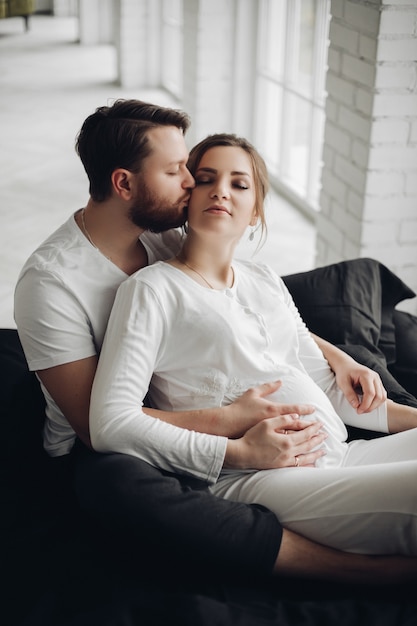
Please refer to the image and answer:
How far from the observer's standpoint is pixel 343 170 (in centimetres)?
359

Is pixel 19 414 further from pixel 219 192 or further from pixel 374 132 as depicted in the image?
pixel 374 132

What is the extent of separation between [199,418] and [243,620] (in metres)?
0.44

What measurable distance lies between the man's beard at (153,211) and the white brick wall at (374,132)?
5.07 ft

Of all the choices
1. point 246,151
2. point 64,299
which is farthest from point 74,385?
point 246,151

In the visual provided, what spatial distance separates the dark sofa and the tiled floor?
1154 millimetres

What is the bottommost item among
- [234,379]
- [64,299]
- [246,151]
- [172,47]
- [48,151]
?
[48,151]

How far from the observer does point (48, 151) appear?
6.49 m

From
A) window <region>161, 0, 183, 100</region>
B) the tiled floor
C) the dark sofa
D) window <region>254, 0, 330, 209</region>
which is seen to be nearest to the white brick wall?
the tiled floor

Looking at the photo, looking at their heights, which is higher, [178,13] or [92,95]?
[178,13]

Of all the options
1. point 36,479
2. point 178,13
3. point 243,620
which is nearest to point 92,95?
point 178,13

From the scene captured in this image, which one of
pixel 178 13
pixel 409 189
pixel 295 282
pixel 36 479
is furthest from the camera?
pixel 178 13

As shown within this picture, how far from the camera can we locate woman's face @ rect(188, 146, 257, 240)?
1961 millimetres

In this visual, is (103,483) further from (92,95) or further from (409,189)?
(92,95)

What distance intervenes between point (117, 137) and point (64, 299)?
0.39 meters
